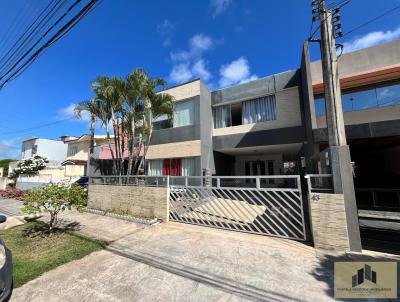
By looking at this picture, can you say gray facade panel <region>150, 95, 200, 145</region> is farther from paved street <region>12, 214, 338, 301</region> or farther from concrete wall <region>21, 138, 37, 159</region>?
concrete wall <region>21, 138, 37, 159</region>

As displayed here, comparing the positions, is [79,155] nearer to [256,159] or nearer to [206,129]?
[206,129]

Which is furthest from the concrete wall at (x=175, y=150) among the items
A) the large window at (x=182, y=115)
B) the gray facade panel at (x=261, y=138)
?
the gray facade panel at (x=261, y=138)

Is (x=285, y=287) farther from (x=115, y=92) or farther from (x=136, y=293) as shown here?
(x=115, y=92)

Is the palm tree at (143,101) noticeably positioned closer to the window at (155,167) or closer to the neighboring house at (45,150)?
the window at (155,167)

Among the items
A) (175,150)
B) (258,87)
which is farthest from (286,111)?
(175,150)

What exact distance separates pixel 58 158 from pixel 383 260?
43.6m

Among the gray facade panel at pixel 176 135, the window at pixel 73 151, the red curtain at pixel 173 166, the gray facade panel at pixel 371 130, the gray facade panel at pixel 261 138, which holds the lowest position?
the red curtain at pixel 173 166

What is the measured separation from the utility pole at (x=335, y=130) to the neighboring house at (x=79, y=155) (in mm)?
22816

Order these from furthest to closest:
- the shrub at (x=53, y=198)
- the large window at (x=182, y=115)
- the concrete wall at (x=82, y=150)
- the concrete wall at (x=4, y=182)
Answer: the concrete wall at (x=82, y=150), the concrete wall at (x=4, y=182), the large window at (x=182, y=115), the shrub at (x=53, y=198)

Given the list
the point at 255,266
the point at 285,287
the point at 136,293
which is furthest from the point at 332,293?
the point at 136,293

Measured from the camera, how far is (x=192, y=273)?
13.6 feet

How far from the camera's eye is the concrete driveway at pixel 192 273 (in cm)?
346

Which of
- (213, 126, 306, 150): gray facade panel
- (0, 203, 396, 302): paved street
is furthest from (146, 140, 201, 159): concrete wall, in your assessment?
(0, 203, 396, 302): paved street

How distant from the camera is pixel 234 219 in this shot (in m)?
7.31
